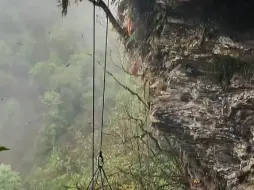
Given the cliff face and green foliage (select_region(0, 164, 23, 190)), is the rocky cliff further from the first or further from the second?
green foliage (select_region(0, 164, 23, 190))

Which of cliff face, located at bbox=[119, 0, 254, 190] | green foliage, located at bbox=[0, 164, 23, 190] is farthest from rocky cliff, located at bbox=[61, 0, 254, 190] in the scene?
green foliage, located at bbox=[0, 164, 23, 190]

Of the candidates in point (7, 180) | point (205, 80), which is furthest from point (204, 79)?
point (7, 180)

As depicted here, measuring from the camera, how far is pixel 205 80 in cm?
276

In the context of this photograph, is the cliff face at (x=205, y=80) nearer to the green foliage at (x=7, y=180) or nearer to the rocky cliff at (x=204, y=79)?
the rocky cliff at (x=204, y=79)

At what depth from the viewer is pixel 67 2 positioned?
123 inches

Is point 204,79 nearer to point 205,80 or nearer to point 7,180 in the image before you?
point 205,80

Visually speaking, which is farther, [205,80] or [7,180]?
[7,180]

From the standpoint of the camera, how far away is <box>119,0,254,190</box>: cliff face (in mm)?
2458

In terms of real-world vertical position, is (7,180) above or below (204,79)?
below

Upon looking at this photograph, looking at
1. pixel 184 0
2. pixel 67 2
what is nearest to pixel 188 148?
pixel 184 0

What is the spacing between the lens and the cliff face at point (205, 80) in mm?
2458

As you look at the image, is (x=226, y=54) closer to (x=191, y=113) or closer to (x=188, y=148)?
(x=191, y=113)

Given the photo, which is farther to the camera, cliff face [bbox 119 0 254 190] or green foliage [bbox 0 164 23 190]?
green foliage [bbox 0 164 23 190]

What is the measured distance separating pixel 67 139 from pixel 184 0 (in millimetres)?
6590
